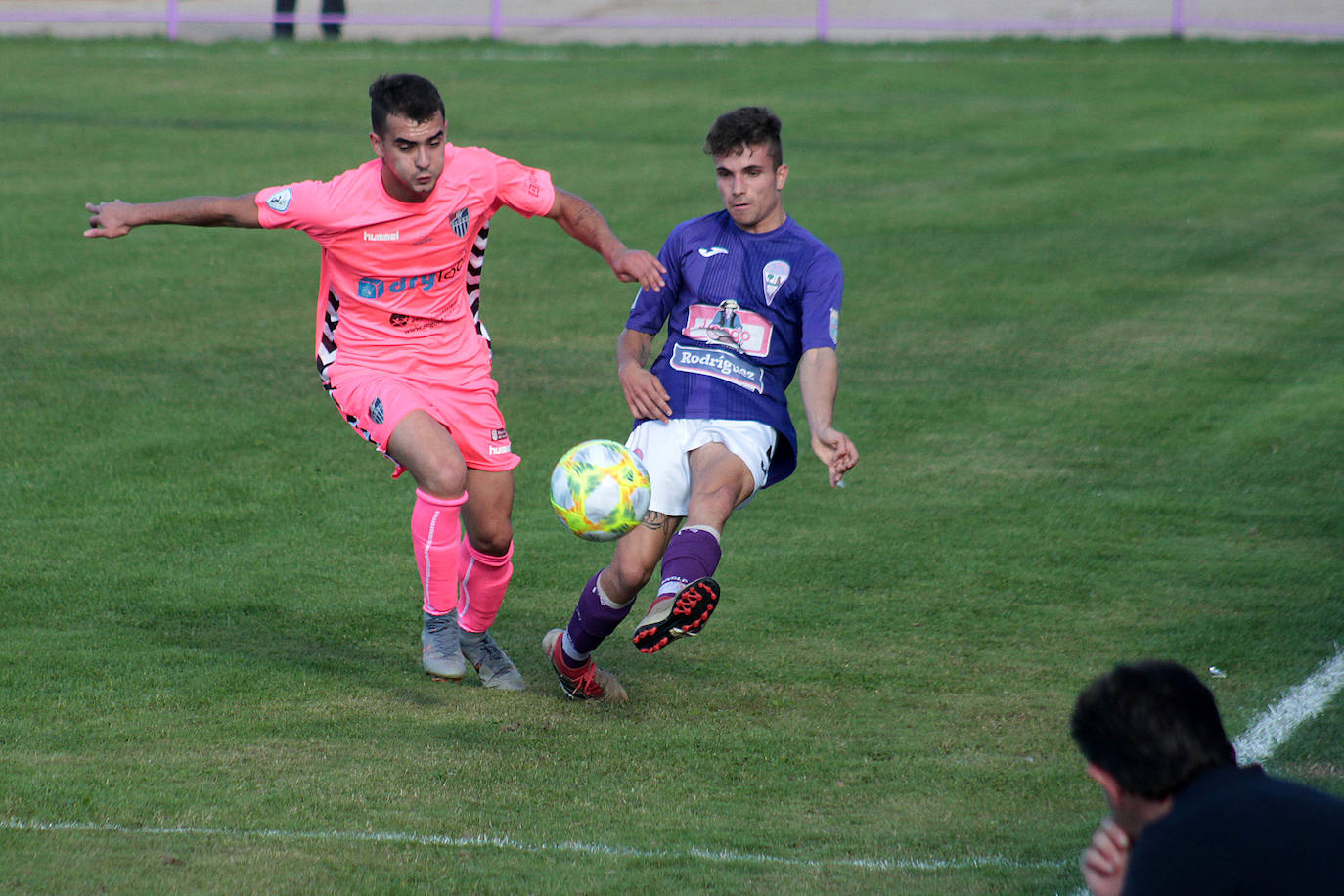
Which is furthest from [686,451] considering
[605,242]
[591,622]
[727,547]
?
[727,547]

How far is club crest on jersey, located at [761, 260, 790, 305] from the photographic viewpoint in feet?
20.1

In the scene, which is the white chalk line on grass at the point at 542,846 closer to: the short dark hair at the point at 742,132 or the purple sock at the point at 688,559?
the purple sock at the point at 688,559

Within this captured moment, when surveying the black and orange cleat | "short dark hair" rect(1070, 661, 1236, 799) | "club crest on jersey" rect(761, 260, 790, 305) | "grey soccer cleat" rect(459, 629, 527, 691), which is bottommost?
"grey soccer cleat" rect(459, 629, 527, 691)

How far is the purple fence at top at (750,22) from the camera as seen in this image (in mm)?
27828

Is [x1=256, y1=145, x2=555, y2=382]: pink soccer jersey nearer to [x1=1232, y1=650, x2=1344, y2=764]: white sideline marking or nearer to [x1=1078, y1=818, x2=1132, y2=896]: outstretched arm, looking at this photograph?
[x1=1232, y1=650, x2=1344, y2=764]: white sideline marking

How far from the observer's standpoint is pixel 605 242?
6.34 metres

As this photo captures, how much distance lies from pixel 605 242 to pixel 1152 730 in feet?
12.5

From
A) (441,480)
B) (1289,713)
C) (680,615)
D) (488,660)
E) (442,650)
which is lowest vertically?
(488,660)

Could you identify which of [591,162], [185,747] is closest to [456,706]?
[185,747]

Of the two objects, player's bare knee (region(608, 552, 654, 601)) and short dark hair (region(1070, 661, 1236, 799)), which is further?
player's bare knee (region(608, 552, 654, 601))

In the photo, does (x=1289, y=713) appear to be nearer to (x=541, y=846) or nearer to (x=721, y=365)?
→ (x=721, y=365)

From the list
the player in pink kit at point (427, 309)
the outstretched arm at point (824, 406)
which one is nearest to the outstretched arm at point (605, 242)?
the player in pink kit at point (427, 309)

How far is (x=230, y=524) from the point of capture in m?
8.45

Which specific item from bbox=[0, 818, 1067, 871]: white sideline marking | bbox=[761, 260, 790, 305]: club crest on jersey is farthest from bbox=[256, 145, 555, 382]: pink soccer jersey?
bbox=[0, 818, 1067, 871]: white sideline marking
